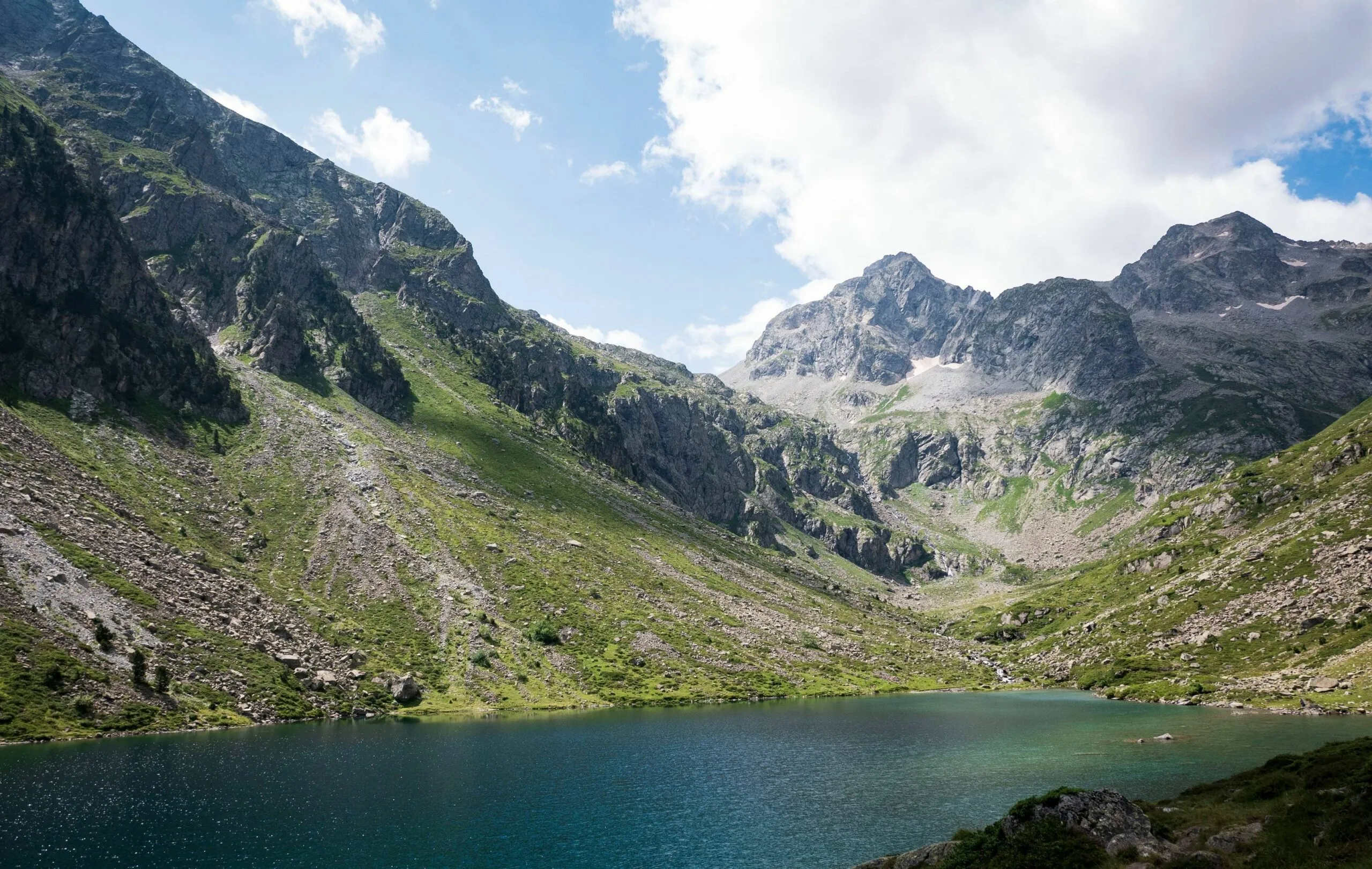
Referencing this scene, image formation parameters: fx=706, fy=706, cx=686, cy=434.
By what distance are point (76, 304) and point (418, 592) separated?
10432 centimetres

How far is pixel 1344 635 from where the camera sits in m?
115

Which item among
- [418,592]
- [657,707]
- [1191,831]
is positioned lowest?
[657,707]

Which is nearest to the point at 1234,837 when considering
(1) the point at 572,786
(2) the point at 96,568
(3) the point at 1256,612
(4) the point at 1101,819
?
(4) the point at 1101,819

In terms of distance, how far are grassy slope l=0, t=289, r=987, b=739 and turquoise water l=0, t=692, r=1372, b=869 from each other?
18.8 meters

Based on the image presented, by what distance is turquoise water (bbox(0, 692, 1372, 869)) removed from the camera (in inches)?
1919

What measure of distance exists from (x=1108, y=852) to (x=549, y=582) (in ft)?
455

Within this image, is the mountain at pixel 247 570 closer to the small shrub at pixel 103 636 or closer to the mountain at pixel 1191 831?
the small shrub at pixel 103 636

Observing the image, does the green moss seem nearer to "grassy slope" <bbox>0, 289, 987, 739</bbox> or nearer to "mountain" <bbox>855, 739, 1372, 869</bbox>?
"grassy slope" <bbox>0, 289, 987, 739</bbox>

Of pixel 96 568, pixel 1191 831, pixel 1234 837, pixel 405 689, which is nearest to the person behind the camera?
pixel 1234 837

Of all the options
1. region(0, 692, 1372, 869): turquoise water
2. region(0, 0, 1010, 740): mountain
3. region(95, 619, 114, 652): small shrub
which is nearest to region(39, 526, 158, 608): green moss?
region(0, 0, 1010, 740): mountain

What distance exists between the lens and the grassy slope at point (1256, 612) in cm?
11481

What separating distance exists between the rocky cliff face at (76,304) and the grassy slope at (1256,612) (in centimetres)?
21695

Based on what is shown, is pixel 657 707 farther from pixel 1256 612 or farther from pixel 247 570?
pixel 1256 612

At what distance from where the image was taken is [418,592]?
141 metres
